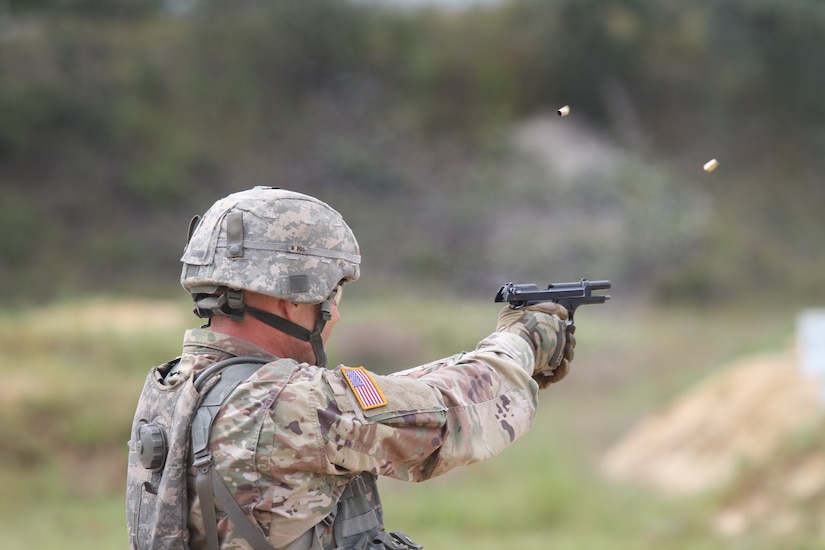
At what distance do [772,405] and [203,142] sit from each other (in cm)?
1821

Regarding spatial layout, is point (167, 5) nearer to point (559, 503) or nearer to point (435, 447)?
point (559, 503)

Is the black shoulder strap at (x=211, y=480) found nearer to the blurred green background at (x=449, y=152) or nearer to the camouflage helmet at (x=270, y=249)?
the camouflage helmet at (x=270, y=249)

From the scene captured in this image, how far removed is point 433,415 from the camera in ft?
7.17

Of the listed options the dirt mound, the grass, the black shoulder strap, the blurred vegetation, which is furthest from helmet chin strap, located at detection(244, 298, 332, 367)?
the blurred vegetation

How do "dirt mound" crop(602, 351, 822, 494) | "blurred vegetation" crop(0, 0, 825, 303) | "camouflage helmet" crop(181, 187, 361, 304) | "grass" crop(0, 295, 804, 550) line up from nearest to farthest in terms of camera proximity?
"camouflage helmet" crop(181, 187, 361, 304)
"grass" crop(0, 295, 804, 550)
"dirt mound" crop(602, 351, 822, 494)
"blurred vegetation" crop(0, 0, 825, 303)

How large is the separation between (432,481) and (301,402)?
315 inches

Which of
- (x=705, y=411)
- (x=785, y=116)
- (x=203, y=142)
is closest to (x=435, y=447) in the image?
(x=705, y=411)

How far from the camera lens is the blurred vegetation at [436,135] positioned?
22.2m

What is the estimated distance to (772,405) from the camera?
9.10m

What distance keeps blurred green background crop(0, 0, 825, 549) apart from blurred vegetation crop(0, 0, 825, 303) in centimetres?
6

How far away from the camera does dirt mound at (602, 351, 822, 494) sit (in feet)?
28.5

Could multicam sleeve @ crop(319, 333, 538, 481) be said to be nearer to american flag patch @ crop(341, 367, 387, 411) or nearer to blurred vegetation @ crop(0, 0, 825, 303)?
american flag patch @ crop(341, 367, 387, 411)

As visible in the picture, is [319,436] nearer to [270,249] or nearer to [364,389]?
[364,389]

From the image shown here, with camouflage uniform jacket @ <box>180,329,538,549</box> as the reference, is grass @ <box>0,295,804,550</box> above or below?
above
